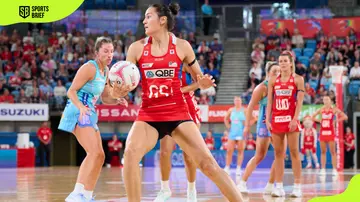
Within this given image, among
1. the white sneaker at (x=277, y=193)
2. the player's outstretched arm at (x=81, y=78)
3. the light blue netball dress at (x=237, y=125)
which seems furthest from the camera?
the light blue netball dress at (x=237, y=125)

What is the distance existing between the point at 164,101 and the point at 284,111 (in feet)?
15.4

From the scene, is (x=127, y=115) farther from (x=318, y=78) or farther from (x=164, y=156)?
(x=164, y=156)

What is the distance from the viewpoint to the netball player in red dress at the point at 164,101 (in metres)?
7.29

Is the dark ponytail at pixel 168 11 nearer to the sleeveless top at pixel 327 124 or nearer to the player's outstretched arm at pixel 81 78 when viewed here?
the player's outstretched arm at pixel 81 78

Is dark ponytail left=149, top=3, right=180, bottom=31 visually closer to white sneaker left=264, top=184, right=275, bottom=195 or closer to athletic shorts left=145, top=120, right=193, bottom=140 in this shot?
athletic shorts left=145, top=120, right=193, bottom=140

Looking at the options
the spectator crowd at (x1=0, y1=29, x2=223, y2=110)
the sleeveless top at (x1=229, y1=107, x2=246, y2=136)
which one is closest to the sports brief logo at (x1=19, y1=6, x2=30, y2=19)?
the spectator crowd at (x1=0, y1=29, x2=223, y2=110)

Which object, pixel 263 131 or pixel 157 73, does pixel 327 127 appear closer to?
pixel 263 131

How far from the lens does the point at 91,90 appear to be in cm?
946

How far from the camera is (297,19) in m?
31.7

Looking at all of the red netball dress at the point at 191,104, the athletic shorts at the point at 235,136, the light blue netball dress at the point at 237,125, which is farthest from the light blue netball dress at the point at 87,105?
the athletic shorts at the point at 235,136

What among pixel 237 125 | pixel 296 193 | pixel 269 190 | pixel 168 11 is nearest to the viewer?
pixel 168 11

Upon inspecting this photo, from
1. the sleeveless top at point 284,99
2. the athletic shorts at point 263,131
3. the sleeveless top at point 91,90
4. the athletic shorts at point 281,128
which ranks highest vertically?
the sleeveless top at point 91,90

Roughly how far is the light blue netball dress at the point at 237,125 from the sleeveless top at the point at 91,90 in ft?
34.6

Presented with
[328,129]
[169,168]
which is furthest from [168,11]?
[328,129]
